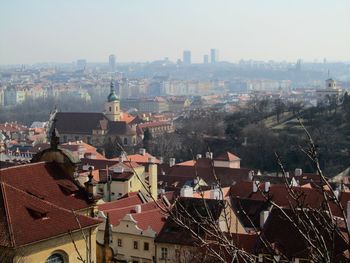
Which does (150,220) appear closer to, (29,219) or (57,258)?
(57,258)

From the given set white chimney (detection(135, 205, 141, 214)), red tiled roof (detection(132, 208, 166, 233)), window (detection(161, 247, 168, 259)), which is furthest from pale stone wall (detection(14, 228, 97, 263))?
white chimney (detection(135, 205, 141, 214))

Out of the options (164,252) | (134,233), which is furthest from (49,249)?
(134,233)

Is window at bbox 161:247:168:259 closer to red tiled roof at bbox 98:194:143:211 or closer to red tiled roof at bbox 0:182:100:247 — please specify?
red tiled roof at bbox 98:194:143:211

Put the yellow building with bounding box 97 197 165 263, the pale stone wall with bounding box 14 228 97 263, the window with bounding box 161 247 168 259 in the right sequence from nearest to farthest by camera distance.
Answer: the pale stone wall with bounding box 14 228 97 263
the window with bounding box 161 247 168 259
the yellow building with bounding box 97 197 165 263

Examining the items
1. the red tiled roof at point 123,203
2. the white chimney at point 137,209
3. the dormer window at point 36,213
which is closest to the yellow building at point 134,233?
the white chimney at point 137,209

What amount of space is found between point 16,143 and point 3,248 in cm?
6992

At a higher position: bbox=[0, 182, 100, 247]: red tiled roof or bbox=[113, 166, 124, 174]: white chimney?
bbox=[0, 182, 100, 247]: red tiled roof

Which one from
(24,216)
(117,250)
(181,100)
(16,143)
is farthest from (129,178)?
(181,100)

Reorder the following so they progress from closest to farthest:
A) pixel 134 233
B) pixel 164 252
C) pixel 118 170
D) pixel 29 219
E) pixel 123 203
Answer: pixel 29 219, pixel 164 252, pixel 134 233, pixel 123 203, pixel 118 170

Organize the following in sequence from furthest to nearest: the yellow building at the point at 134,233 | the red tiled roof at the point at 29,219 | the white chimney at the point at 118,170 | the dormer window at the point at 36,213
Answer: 1. the white chimney at the point at 118,170
2. the yellow building at the point at 134,233
3. the dormer window at the point at 36,213
4. the red tiled roof at the point at 29,219

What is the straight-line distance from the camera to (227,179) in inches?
1999

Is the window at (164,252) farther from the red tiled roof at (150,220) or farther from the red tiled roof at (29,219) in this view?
the red tiled roof at (29,219)

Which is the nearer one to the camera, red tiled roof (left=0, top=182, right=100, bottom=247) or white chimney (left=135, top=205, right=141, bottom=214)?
red tiled roof (left=0, top=182, right=100, bottom=247)

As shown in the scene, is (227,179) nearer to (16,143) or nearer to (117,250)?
(117,250)
